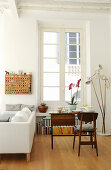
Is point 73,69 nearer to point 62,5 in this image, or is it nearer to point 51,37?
point 51,37

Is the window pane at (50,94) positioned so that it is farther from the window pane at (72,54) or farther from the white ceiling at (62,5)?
the white ceiling at (62,5)

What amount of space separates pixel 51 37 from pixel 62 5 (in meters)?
1.01

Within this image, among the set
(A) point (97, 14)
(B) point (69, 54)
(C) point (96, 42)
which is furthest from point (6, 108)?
(A) point (97, 14)

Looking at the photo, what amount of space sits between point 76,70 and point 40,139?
2441mm

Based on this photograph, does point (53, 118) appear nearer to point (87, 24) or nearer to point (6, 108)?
point (6, 108)

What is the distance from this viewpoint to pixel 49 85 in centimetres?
557

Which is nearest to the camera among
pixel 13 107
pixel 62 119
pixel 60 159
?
pixel 60 159

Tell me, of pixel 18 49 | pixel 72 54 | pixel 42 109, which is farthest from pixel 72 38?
pixel 42 109

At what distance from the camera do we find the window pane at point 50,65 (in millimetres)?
5602

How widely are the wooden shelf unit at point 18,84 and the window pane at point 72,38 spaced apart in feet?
5.79

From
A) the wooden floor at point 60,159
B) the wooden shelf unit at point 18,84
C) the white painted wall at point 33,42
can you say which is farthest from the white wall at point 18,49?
the wooden floor at point 60,159

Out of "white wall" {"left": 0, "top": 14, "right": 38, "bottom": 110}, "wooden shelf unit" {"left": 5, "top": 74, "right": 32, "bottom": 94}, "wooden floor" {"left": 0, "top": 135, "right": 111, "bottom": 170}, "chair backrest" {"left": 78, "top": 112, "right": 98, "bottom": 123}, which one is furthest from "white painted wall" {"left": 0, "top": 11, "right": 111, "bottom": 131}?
"chair backrest" {"left": 78, "top": 112, "right": 98, "bottom": 123}

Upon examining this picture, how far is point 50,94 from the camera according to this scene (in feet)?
18.2

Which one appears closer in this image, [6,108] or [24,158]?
[24,158]
